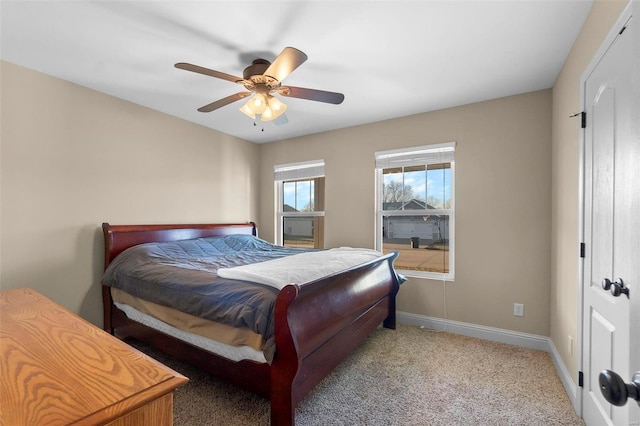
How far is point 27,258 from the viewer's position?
232cm

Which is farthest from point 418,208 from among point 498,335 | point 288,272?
point 288,272

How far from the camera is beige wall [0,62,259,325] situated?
2.28 metres

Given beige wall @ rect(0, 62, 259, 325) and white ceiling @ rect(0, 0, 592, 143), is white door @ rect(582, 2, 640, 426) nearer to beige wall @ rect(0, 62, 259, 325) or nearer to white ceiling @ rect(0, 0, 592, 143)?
white ceiling @ rect(0, 0, 592, 143)

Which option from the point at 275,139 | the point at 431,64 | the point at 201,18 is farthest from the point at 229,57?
the point at 275,139

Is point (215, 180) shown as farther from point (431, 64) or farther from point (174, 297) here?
point (431, 64)

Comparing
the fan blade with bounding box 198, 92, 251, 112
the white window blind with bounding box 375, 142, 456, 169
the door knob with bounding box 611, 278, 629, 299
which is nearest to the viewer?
the door knob with bounding box 611, 278, 629, 299

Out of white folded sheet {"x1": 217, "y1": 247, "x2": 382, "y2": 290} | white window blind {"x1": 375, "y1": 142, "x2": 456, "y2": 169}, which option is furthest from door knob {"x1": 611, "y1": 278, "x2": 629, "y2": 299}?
white window blind {"x1": 375, "y1": 142, "x2": 456, "y2": 169}

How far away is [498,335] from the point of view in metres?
2.83

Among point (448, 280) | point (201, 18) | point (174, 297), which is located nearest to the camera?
point (201, 18)

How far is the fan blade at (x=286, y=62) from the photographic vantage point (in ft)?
5.31

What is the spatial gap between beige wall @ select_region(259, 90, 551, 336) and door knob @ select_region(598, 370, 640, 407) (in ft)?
8.43

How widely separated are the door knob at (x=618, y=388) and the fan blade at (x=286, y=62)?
1751mm

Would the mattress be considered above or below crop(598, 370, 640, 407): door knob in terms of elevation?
below

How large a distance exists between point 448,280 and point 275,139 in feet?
10.1
